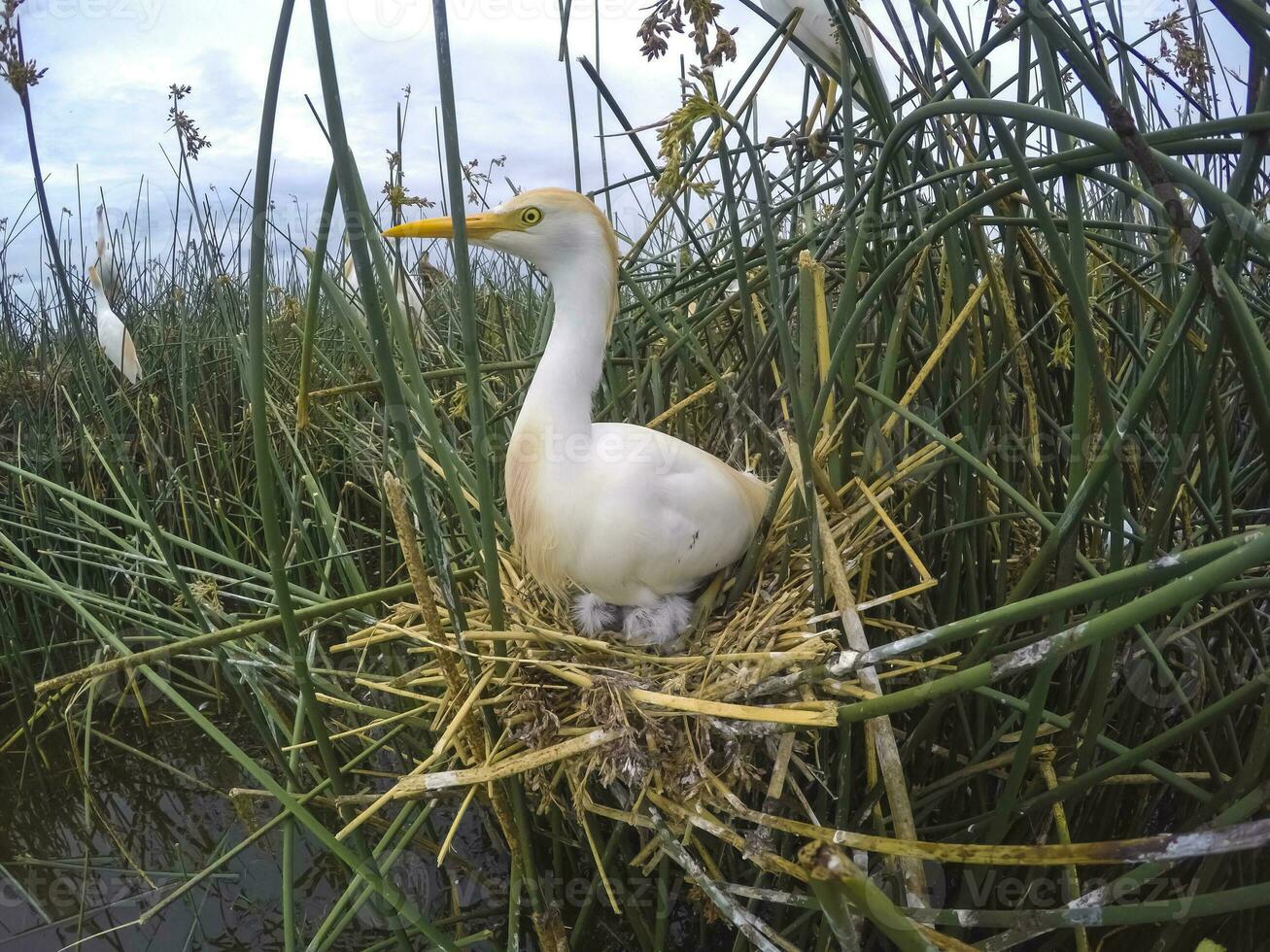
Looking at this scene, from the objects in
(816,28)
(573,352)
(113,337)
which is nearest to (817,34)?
(816,28)

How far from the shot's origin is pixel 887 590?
129 cm

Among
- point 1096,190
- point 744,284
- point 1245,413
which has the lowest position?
point 1245,413

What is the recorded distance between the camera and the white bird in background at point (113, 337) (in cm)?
321

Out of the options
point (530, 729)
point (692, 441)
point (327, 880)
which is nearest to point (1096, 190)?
point (692, 441)

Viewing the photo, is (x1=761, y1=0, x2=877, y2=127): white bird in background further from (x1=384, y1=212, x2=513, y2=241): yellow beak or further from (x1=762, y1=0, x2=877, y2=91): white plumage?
(x1=384, y1=212, x2=513, y2=241): yellow beak

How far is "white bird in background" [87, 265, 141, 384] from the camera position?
127 inches

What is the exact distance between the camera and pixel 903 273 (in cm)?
129

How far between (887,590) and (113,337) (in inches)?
143

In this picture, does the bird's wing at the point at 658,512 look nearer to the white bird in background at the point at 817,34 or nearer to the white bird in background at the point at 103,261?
the white bird in background at the point at 817,34

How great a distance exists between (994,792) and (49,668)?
2658 millimetres

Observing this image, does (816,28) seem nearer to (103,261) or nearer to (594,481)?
(594,481)

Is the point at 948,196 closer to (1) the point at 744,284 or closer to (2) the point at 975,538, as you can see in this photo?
(1) the point at 744,284

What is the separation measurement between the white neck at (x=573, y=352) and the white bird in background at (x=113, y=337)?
7.44 feet
